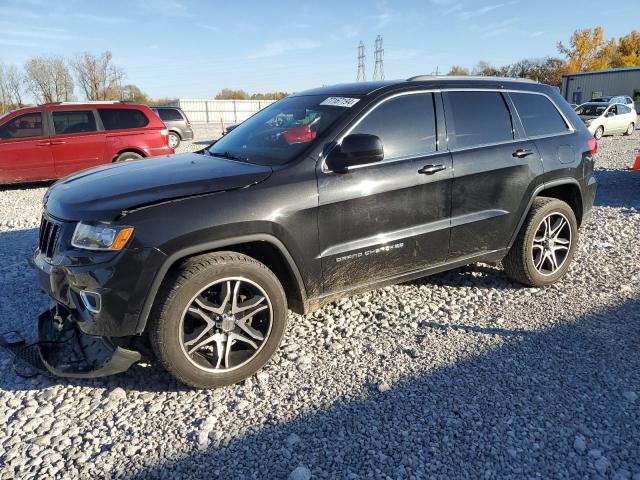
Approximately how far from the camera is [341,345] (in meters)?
3.49

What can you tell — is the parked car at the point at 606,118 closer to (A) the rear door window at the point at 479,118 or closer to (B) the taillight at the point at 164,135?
(B) the taillight at the point at 164,135

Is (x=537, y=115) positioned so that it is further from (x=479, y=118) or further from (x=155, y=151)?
(x=155, y=151)

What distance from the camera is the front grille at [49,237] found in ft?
9.53

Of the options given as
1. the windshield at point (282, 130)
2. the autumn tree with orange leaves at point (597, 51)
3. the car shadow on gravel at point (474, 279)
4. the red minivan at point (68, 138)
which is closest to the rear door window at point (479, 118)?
the windshield at point (282, 130)

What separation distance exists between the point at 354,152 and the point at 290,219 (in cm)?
62

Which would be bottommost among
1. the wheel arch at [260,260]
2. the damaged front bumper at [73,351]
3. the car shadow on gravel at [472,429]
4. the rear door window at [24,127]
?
the car shadow on gravel at [472,429]

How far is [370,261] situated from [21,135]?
943 centimetres

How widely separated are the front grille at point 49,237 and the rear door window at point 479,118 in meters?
2.94

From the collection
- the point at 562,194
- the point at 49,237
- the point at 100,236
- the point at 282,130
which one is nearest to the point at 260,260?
the point at 100,236

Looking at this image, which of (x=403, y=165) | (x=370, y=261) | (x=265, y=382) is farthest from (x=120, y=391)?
(x=403, y=165)

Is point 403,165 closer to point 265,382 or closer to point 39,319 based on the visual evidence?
point 265,382

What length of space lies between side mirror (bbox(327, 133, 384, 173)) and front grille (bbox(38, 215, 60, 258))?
1.77m

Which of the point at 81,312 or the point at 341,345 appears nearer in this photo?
the point at 81,312

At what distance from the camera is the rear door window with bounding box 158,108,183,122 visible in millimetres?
19094
